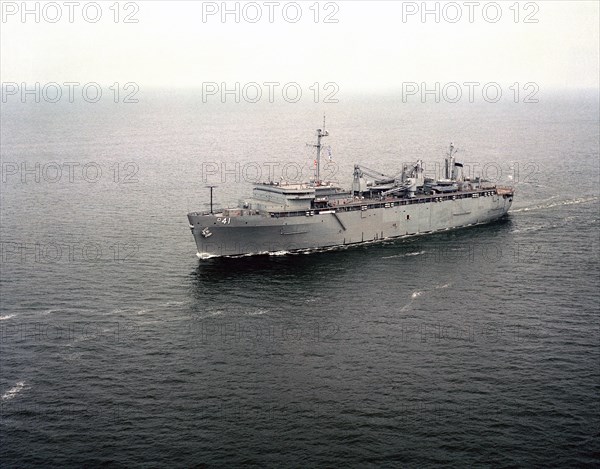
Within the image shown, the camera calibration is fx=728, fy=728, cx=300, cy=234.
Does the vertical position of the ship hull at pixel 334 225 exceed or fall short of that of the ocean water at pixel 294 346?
it exceeds it

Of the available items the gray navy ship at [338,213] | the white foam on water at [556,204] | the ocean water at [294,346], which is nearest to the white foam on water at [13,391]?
the ocean water at [294,346]

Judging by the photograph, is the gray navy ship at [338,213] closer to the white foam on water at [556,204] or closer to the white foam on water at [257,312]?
the white foam on water at [556,204]

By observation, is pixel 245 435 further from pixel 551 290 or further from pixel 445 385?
pixel 551 290

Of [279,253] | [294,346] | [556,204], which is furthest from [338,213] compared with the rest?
[556,204]

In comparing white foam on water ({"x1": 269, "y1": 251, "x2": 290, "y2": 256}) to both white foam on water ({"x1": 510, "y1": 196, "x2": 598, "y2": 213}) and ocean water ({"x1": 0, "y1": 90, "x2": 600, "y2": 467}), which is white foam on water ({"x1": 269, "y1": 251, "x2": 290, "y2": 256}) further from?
white foam on water ({"x1": 510, "y1": 196, "x2": 598, "y2": 213})

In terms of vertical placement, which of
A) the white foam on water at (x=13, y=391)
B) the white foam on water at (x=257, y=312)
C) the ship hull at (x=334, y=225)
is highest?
the ship hull at (x=334, y=225)

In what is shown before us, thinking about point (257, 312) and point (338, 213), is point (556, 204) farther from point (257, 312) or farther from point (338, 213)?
point (257, 312)

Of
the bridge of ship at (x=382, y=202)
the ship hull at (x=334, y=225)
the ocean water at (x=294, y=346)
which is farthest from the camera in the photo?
the bridge of ship at (x=382, y=202)

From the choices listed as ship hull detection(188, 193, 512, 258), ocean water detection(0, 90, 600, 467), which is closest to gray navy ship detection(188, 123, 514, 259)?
ship hull detection(188, 193, 512, 258)
